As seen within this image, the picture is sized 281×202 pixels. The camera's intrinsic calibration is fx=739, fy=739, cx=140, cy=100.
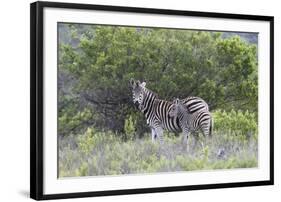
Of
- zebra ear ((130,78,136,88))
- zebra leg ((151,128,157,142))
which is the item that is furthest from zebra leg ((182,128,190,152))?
zebra ear ((130,78,136,88))

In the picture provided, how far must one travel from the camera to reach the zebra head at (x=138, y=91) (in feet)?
26.0

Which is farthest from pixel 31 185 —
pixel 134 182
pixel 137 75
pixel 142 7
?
pixel 142 7

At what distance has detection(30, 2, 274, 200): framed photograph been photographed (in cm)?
744

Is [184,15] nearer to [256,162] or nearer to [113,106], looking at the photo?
[113,106]

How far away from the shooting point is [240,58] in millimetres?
8539

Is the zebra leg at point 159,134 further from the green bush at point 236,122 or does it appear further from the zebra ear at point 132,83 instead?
the green bush at point 236,122

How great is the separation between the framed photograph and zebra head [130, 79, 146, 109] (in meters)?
0.01

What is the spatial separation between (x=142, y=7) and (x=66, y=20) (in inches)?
34.2

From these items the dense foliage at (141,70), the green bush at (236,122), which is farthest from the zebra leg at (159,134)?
the green bush at (236,122)

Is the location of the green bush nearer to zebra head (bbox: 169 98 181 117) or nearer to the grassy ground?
the grassy ground

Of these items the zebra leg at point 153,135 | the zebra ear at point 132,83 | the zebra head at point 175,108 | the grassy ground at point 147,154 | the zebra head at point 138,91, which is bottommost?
the grassy ground at point 147,154

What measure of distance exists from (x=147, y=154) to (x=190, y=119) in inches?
26.3

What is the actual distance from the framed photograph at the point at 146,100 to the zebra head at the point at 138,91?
1 cm

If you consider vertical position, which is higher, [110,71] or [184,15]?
[184,15]
